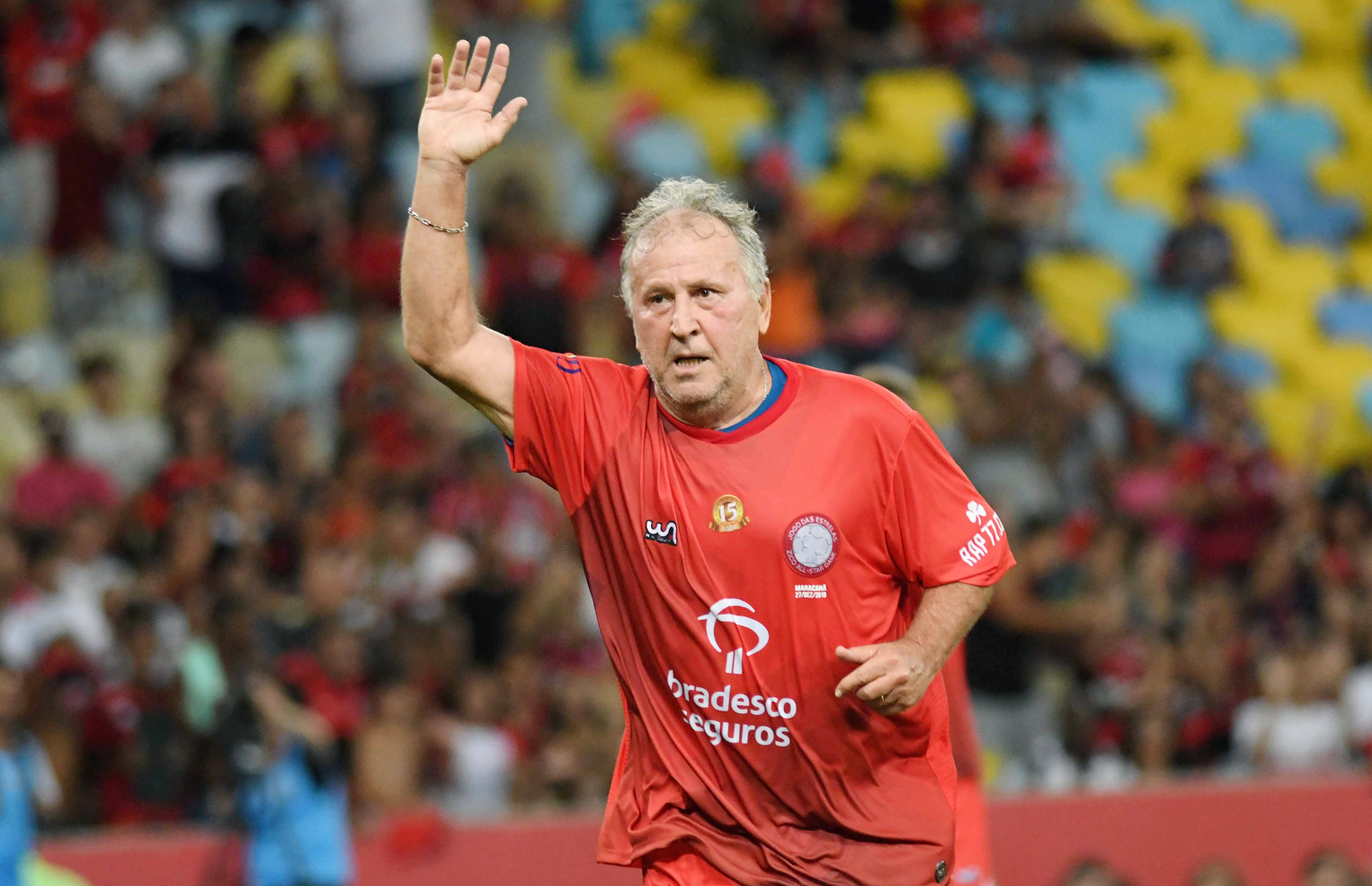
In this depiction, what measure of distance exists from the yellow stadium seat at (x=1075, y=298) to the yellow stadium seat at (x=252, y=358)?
5.44 meters

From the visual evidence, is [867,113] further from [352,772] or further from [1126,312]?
[352,772]

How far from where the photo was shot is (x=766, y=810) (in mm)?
4512

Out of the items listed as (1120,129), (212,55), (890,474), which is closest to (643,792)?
(890,474)

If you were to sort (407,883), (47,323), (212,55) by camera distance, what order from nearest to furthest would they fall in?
(407,883) < (47,323) < (212,55)

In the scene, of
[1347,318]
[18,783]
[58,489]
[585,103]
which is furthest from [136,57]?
[1347,318]

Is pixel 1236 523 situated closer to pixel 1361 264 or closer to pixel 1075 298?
pixel 1075 298

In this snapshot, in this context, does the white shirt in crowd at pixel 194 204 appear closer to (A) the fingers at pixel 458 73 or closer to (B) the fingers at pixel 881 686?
(A) the fingers at pixel 458 73

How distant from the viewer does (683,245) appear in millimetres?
4500

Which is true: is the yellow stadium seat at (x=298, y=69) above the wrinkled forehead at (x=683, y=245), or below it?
above

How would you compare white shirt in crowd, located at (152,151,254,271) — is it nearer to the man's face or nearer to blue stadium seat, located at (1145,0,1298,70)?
blue stadium seat, located at (1145,0,1298,70)

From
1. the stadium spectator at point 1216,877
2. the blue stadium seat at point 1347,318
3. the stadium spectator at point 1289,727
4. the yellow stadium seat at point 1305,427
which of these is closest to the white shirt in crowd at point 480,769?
the stadium spectator at point 1216,877

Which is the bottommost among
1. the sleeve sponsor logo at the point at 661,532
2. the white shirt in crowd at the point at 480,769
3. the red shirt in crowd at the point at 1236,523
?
the white shirt in crowd at the point at 480,769

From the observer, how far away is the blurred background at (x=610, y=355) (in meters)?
9.77

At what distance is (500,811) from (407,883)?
2.42 feet
